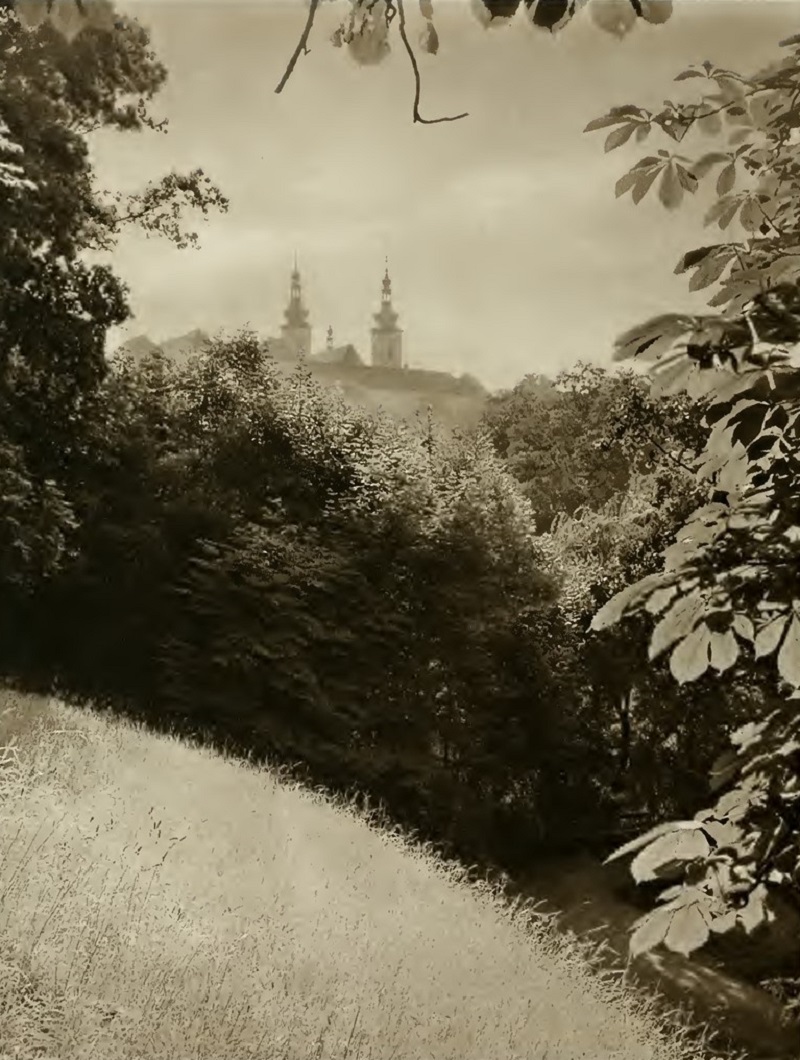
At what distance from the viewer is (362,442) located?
21.7m

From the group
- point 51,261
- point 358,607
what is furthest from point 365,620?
point 51,261

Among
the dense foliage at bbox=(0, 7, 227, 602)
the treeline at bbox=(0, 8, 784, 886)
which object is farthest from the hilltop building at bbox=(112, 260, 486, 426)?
the dense foliage at bbox=(0, 7, 227, 602)

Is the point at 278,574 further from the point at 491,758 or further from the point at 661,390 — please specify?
the point at 661,390

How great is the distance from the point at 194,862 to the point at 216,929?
1.85m

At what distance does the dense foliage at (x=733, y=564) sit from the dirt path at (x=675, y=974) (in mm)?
9869

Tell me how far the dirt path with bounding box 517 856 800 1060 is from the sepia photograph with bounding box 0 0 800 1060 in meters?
0.09

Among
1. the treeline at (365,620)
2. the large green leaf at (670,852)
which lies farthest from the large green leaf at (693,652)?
the treeline at (365,620)

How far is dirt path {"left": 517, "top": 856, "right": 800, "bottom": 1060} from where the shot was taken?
45.0ft

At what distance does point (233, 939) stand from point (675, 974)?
10342mm

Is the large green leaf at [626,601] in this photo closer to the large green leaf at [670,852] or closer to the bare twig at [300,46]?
the large green leaf at [670,852]

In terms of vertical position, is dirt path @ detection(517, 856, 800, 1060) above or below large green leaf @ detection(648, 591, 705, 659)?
below

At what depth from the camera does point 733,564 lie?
249cm

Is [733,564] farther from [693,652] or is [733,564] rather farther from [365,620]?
[365,620]

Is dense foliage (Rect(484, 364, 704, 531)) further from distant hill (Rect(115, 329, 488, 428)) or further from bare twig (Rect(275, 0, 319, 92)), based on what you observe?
bare twig (Rect(275, 0, 319, 92))
